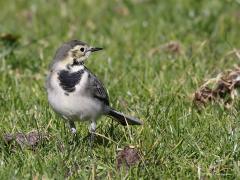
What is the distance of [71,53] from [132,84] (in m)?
1.83

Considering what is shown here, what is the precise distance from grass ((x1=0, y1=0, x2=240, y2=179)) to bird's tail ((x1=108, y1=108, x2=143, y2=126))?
0.23 feet

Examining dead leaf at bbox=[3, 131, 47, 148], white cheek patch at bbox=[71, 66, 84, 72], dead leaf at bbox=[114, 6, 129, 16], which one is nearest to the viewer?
dead leaf at bbox=[3, 131, 47, 148]

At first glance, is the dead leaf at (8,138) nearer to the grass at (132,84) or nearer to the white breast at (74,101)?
the grass at (132,84)

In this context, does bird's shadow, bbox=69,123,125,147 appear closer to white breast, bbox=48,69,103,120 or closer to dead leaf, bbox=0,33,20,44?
white breast, bbox=48,69,103,120

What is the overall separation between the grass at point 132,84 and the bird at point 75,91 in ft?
0.60

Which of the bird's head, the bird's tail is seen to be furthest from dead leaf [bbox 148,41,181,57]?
the bird's head

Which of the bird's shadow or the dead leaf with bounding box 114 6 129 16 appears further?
the dead leaf with bounding box 114 6 129 16

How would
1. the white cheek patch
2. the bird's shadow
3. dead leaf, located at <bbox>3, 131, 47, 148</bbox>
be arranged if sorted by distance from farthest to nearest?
the white cheek patch
the bird's shadow
dead leaf, located at <bbox>3, 131, 47, 148</bbox>

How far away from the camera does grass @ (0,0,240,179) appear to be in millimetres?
5812

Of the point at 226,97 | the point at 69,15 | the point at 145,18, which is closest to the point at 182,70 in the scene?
the point at 226,97

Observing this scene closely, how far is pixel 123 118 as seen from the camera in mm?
6656

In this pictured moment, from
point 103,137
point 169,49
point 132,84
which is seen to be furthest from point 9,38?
point 103,137

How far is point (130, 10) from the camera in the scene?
1146 cm

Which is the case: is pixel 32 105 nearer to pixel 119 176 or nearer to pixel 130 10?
pixel 119 176
